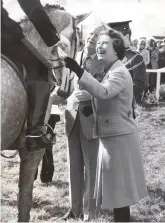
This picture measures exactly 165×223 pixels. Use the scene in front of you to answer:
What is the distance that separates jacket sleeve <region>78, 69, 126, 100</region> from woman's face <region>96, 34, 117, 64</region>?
6.8 inches

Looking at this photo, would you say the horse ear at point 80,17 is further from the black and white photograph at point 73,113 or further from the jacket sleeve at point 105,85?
the jacket sleeve at point 105,85

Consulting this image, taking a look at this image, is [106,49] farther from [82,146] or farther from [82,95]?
[82,146]

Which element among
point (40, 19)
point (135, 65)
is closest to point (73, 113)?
point (40, 19)

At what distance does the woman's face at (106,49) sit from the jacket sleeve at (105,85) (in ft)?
0.57

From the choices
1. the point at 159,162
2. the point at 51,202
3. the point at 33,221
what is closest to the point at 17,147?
the point at 33,221

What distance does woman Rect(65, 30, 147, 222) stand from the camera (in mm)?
4379

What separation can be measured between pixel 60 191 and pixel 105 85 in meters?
2.42

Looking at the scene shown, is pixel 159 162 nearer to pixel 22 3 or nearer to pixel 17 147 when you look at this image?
pixel 17 147

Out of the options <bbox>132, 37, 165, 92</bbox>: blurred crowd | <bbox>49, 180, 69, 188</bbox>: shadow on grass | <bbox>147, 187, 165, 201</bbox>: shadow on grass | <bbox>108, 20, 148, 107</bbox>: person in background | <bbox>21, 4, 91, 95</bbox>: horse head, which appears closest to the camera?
<bbox>21, 4, 91, 95</bbox>: horse head

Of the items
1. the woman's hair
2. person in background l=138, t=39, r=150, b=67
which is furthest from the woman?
person in background l=138, t=39, r=150, b=67

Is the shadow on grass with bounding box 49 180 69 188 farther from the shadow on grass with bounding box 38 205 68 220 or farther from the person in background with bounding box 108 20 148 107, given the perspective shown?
the person in background with bounding box 108 20 148 107

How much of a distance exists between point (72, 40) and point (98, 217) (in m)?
1.92

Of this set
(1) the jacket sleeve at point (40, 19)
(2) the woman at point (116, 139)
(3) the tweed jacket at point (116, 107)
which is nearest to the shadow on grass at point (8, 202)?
(2) the woman at point (116, 139)

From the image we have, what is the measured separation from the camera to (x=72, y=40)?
5.15 meters
